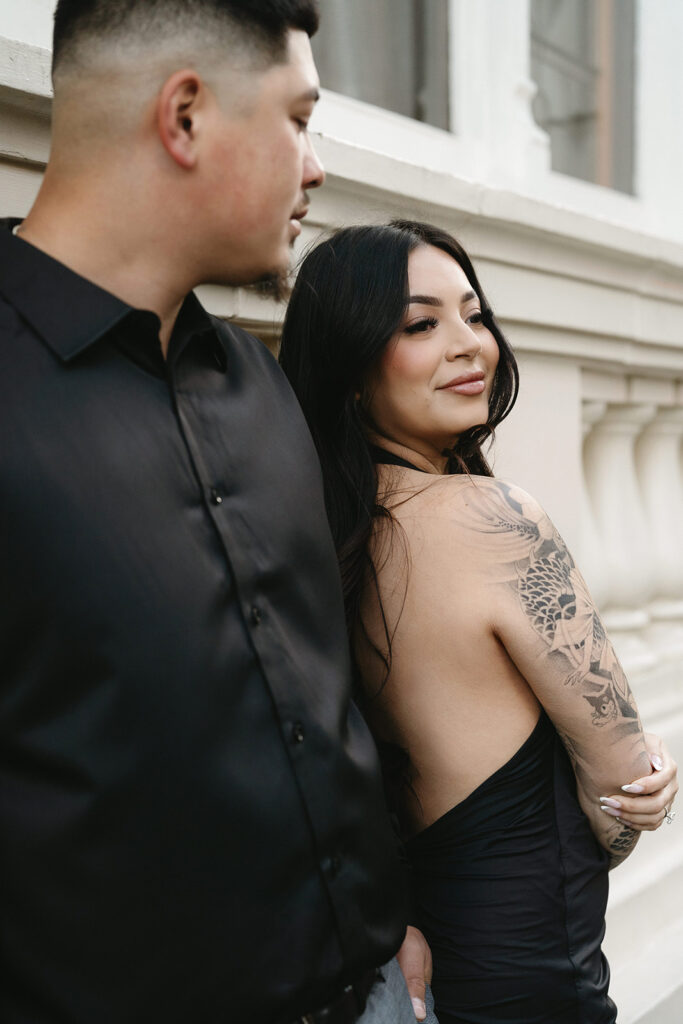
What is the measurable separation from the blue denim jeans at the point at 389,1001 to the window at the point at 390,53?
195 centimetres

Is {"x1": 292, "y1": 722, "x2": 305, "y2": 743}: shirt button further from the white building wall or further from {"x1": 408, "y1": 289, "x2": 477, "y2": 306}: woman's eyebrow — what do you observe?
the white building wall

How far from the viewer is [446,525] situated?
144 centimetres

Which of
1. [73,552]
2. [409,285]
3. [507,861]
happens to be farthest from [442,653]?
[73,552]

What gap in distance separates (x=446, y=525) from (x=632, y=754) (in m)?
0.46

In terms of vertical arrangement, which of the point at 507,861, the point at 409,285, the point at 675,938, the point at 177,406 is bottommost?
the point at 675,938

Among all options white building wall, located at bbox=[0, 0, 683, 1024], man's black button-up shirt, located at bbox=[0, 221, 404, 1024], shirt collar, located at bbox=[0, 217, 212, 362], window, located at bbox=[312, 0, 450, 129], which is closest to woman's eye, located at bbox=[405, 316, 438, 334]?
white building wall, located at bbox=[0, 0, 683, 1024]

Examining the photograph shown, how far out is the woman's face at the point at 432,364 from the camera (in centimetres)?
153

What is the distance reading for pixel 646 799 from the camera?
1482 mm

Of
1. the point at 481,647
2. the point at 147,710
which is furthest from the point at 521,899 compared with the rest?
the point at 147,710

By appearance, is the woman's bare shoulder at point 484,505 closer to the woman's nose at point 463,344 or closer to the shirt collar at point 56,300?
the woman's nose at point 463,344

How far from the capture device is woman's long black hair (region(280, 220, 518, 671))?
4.94ft

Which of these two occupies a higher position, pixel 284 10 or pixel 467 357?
pixel 284 10

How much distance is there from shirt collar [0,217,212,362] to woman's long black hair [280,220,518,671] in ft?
1.91

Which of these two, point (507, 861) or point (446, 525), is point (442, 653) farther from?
point (507, 861)
